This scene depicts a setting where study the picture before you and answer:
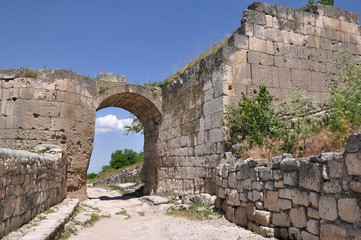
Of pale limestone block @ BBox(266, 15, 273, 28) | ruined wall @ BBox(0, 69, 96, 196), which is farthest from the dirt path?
pale limestone block @ BBox(266, 15, 273, 28)

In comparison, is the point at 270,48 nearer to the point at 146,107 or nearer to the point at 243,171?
the point at 243,171

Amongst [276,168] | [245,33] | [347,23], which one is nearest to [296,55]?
[245,33]

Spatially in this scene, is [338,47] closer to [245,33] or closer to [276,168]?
[245,33]

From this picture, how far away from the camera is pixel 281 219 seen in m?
5.09

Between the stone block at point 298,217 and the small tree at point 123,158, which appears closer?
the stone block at point 298,217

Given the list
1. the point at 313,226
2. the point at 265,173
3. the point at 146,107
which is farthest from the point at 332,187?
the point at 146,107

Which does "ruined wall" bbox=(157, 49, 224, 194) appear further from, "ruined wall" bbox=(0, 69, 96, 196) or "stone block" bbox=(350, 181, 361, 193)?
"stone block" bbox=(350, 181, 361, 193)

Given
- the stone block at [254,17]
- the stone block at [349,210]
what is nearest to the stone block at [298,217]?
the stone block at [349,210]

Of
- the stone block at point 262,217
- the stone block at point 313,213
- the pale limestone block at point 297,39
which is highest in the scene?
the pale limestone block at point 297,39

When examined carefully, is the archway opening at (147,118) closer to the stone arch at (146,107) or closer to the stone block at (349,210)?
the stone arch at (146,107)

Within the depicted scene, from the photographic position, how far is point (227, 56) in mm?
8547

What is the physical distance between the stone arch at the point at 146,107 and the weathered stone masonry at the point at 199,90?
0.33ft

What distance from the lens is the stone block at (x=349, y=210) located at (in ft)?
12.0

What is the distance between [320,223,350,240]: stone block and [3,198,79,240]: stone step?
3604 mm
